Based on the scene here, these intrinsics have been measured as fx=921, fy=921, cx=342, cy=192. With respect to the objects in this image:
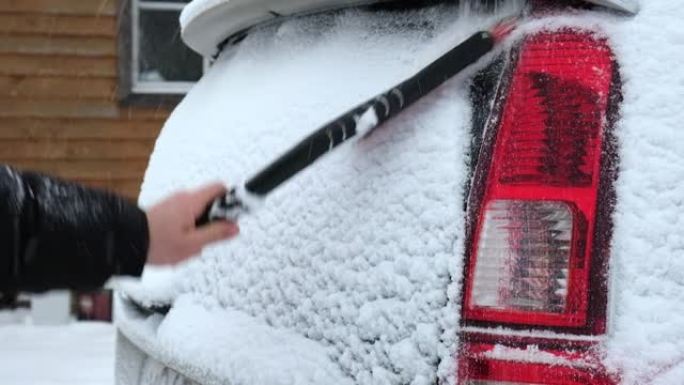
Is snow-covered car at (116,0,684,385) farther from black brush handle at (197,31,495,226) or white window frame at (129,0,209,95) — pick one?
white window frame at (129,0,209,95)

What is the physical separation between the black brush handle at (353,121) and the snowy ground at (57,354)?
3.92 metres

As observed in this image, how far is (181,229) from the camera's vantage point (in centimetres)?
140

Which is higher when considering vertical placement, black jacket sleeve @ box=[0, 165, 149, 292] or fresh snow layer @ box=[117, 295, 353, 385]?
black jacket sleeve @ box=[0, 165, 149, 292]

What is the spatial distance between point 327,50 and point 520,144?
1.63 ft

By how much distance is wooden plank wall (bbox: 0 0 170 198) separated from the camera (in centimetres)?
697

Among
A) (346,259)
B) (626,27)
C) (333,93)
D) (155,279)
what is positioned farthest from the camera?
(155,279)

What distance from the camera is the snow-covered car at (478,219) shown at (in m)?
1.21

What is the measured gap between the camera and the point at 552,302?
1.26m

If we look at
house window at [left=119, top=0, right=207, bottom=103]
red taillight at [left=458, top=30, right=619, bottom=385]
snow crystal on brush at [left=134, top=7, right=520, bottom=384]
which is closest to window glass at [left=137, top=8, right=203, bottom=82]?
house window at [left=119, top=0, right=207, bottom=103]

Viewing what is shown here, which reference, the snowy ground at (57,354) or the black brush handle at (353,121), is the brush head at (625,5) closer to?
the black brush handle at (353,121)

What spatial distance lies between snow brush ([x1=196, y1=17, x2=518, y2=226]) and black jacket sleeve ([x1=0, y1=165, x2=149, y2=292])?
0.45 feet

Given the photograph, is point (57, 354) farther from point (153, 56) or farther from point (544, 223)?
point (544, 223)

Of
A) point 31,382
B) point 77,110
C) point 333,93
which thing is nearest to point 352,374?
point 333,93

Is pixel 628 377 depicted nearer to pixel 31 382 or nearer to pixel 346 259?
pixel 346 259
